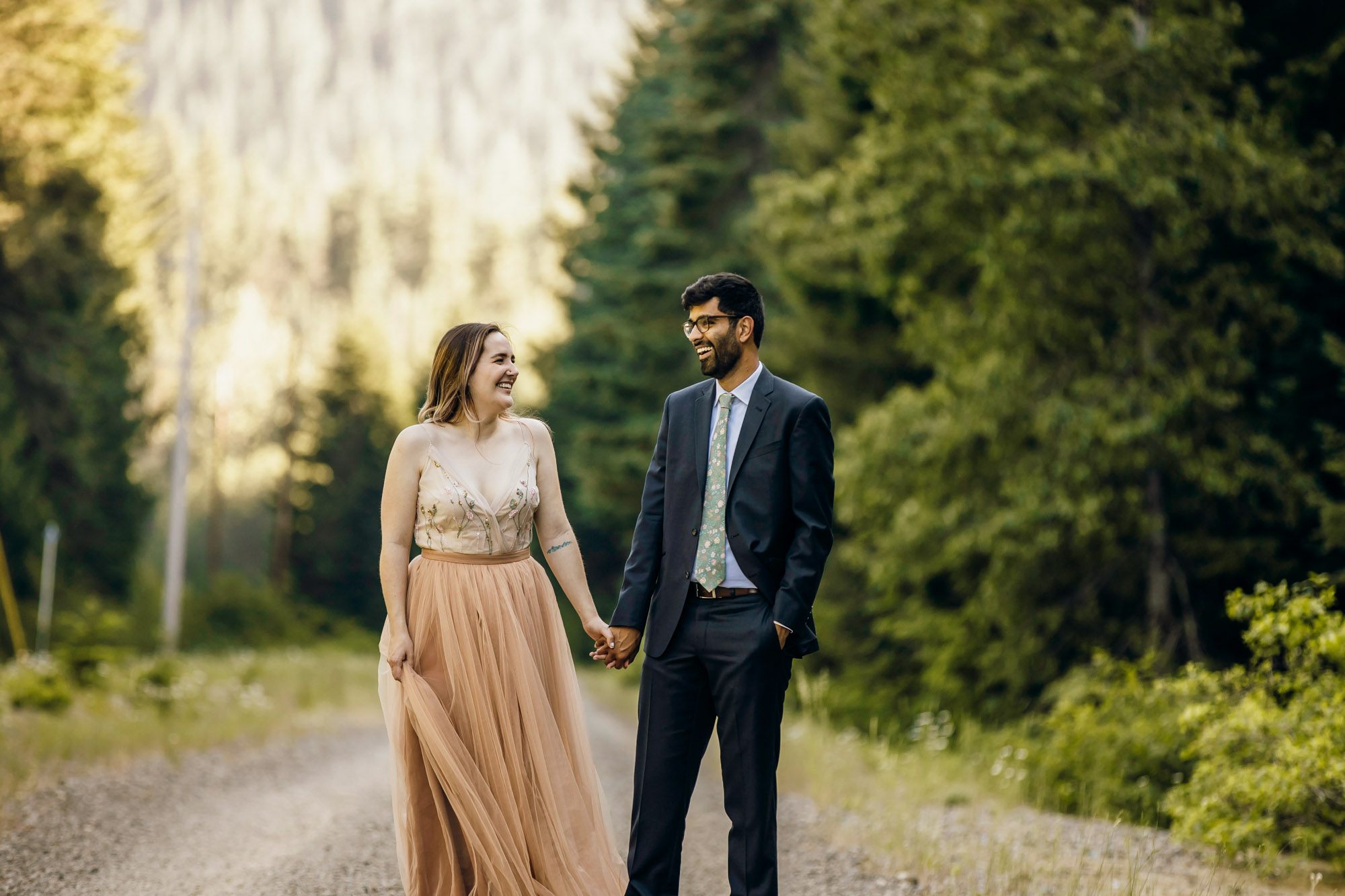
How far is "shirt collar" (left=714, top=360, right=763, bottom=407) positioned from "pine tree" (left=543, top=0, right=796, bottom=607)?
41.8ft

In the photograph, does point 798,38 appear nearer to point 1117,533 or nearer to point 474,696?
point 1117,533

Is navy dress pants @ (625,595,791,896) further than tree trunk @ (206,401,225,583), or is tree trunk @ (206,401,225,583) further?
tree trunk @ (206,401,225,583)

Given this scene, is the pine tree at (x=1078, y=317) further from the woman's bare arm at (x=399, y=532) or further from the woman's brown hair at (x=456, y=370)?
the woman's bare arm at (x=399, y=532)

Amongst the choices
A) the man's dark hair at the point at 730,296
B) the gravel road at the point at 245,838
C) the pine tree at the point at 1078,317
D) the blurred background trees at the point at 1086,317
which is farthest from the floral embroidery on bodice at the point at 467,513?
the pine tree at the point at 1078,317

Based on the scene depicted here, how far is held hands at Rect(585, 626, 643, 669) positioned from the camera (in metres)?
4.46

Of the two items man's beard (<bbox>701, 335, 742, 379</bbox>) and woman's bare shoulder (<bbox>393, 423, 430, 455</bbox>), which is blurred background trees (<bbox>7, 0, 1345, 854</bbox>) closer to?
man's beard (<bbox>701, 335, 742, 379</bbox>)

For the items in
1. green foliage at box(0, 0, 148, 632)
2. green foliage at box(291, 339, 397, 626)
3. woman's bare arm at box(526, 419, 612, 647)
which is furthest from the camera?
green foliage at box(291, 339, 397, 626)

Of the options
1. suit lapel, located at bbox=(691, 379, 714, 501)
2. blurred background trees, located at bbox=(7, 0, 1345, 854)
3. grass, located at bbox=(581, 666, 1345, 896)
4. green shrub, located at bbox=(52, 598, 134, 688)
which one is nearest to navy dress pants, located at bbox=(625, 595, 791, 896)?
suit lapel, located at bbox=(691, 379, 714, 501)

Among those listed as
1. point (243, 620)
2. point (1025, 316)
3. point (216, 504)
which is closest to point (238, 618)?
point (243, 620)

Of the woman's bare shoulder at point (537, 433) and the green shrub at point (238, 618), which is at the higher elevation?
the woman's bare shoulder at point (537, 433)

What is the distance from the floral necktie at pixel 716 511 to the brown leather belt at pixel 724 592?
1.0 inches

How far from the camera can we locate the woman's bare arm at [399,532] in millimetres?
4734

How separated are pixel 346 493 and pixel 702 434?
42.6 metres

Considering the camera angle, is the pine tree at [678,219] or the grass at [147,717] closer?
the grass at [147,717]
